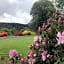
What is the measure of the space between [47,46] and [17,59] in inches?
18.4

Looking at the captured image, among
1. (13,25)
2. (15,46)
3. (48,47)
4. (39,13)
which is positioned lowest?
(13,25)

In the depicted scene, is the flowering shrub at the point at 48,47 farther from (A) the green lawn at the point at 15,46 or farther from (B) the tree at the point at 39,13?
(B) the tree at the point at 39,13

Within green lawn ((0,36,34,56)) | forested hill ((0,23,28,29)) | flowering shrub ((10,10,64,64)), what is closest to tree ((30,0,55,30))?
forested hill ((0,23,28,29))

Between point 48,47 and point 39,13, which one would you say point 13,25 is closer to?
point 39,13

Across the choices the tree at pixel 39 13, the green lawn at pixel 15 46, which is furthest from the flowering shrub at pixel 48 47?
the tree at pixel 39 13

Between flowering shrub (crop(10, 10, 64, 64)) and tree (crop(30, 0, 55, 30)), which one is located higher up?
flowering shrub (crop(10, 10, 64, 64))

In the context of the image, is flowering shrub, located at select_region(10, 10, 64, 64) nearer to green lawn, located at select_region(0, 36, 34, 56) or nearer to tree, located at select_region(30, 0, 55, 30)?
green lawn, located at select_region(0, 36, 34, 56)

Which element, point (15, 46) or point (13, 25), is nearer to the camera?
point (15, 46)

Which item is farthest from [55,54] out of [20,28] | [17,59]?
[20,28]

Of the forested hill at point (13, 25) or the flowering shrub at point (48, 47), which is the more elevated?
the flowering shrub at point (48, 47)

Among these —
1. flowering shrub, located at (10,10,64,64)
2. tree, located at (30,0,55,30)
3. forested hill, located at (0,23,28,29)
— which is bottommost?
forested hill, located at (0,23,28,29)

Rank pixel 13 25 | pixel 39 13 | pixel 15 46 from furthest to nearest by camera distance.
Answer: pixel 39 13 → pixel 13 25 → pixel 15 46

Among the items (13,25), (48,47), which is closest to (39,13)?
(13,25)

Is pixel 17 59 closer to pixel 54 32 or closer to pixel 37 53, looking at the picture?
pixel 37 53
